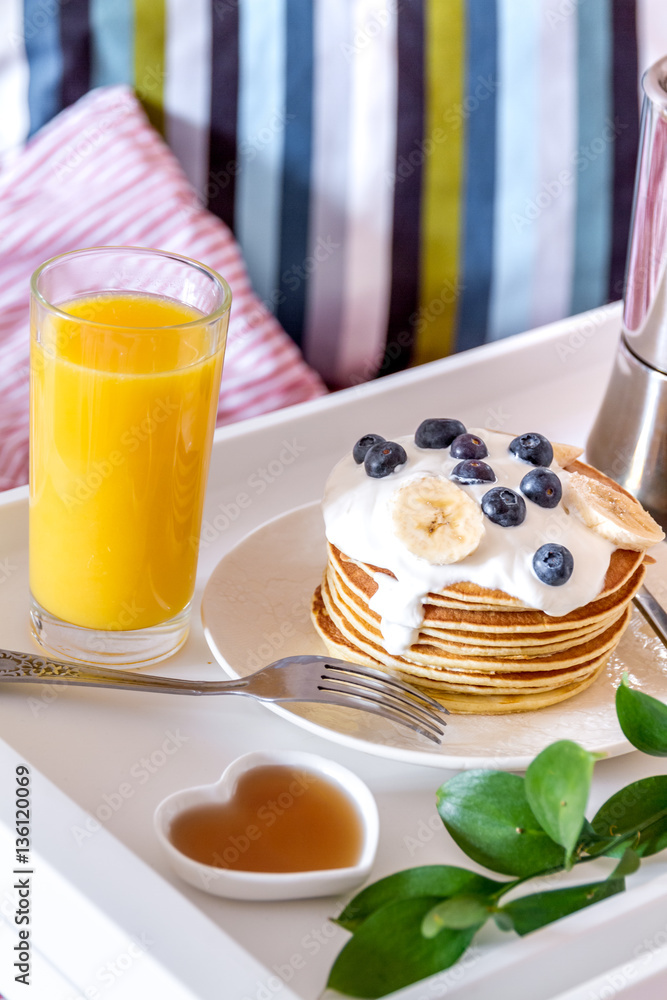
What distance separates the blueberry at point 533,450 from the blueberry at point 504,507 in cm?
7

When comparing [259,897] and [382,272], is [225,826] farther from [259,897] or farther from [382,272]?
[382,272]

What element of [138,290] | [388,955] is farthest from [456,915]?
[138,290]

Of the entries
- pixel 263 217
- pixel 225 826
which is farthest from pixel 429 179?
pixel 225 826

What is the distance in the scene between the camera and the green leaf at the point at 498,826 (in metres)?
0.73

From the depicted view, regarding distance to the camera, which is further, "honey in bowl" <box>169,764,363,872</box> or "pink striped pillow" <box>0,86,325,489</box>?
"pink striped pillow" <box>0,86,325,489</box>

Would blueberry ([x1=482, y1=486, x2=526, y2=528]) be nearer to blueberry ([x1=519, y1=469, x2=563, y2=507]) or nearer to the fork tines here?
blueberry ([x1=519, y1=469, x2=563, y2=507])

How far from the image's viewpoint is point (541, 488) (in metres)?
0.87

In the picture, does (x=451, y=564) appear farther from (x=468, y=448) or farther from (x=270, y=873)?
(x=270, y=873)

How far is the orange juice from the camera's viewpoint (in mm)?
812

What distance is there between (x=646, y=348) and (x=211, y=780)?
644 mm

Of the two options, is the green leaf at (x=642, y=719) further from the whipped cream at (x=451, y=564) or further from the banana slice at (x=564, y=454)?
the banana slice at (x=564, y=454)

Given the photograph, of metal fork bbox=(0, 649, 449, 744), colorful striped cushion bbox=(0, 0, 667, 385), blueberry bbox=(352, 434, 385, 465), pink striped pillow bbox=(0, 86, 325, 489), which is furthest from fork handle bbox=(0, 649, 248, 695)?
colorful striped cushion bbox=(0, 0, 667, 385)

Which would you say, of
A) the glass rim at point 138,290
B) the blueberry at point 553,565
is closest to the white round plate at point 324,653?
the blueberry at point 553,565

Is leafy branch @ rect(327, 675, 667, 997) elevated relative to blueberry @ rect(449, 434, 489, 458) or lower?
Result: lower
